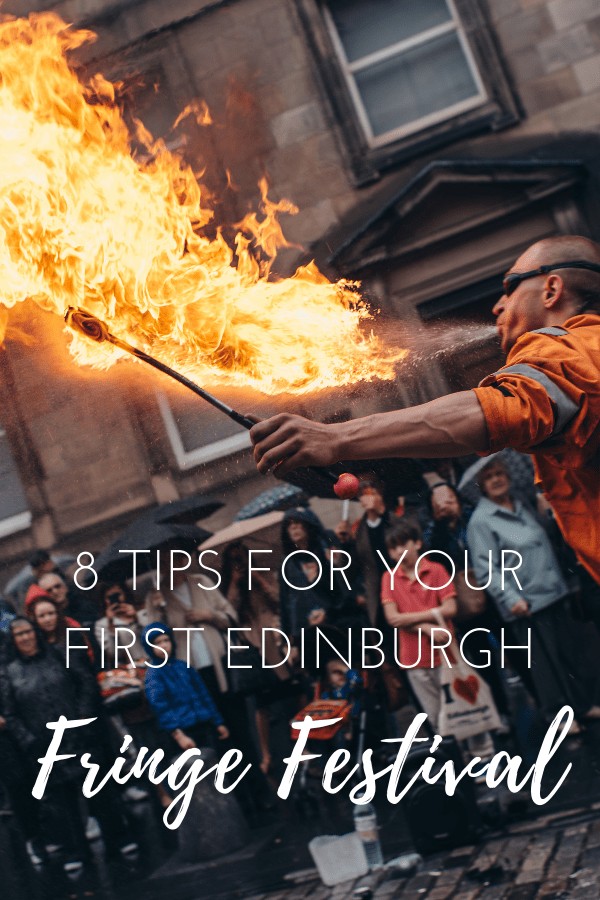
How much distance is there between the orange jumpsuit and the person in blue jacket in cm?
429

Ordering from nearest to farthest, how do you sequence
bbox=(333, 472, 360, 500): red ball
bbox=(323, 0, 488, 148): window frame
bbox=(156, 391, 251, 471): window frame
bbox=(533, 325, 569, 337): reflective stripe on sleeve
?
bbox=(533, 325, 569, 337): reflective stripe on sleeve → bbox=(333, 472, 360, 500): red ball → bbox=(156, 391, 251, 471): window frame → bbox=(323, 0, 488, 148): window frame

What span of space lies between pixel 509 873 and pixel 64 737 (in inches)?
118

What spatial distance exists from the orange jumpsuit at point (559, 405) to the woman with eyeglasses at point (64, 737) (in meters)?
4.67

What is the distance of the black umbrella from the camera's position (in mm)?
7438

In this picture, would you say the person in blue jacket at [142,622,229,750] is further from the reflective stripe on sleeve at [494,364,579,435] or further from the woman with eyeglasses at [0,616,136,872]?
the reflective stripe on sleeve at [494,364,579,435]

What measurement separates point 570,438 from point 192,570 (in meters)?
4.93

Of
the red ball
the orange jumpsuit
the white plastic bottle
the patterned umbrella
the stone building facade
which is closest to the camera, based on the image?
the orange jumpsuit

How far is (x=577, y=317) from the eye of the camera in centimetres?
288

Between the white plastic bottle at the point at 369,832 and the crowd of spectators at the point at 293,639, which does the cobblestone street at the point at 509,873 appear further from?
the crowd of spectators at the point at 293,639

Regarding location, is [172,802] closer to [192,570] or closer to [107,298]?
[192,570]

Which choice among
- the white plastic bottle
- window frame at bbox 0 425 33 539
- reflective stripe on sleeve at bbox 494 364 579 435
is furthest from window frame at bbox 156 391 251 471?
reflective stripe on sleeve at bbox 494 364 579 435

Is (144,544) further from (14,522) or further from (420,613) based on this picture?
(420,613)

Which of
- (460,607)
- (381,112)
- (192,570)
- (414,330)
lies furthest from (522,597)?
(381,112)

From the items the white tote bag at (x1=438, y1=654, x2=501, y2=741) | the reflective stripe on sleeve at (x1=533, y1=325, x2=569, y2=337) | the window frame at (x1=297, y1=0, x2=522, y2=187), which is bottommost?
the white tote bag at (x1=438, y1=654, x2=501, y2=741)
